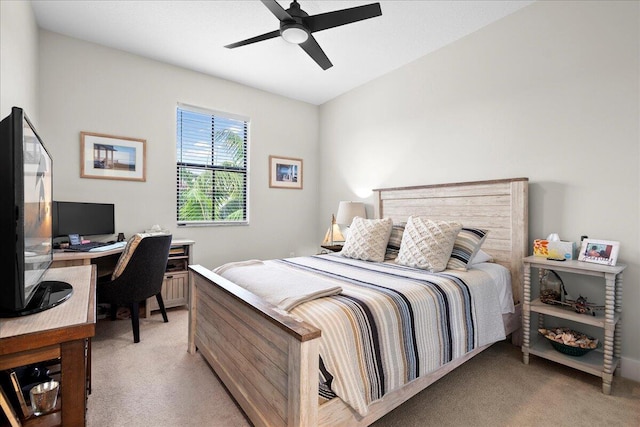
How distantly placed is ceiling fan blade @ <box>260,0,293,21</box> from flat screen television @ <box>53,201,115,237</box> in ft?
8.32

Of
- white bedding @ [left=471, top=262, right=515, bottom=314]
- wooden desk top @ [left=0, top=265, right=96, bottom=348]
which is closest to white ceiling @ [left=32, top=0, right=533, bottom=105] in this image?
white bedding @ [left=471, top=262, right=515, bottom=314]

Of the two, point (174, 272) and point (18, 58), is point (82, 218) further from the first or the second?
point (18, 58)

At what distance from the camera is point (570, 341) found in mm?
2121

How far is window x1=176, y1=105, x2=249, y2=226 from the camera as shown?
3.83 metres

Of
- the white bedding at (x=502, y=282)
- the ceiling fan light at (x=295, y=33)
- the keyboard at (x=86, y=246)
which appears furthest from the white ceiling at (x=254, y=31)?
the white bedding at (x=502, y=282)

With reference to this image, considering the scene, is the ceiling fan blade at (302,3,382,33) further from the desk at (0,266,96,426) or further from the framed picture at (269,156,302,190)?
the framed picture at (269,156,302,190)

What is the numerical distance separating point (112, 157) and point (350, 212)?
277 centimetres

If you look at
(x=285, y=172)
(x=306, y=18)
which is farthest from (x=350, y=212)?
(x=306, y=18)

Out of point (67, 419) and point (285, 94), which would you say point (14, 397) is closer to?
point (67, 419)

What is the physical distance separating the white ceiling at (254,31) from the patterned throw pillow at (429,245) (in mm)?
1839

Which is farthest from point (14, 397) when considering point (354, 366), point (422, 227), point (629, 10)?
point (629, 10)

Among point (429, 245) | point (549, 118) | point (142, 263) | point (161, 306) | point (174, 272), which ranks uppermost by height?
point (549, 118)

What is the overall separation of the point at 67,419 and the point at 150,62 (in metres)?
3.63

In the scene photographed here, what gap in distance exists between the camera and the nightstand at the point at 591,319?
1892 millimetres
